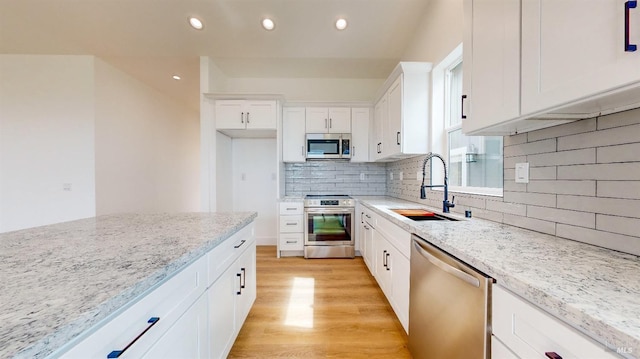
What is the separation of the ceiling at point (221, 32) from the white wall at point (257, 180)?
1.22 meters

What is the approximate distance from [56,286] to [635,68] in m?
1.67

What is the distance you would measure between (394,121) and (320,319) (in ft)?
7.01

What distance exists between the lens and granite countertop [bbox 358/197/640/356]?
20.9 inches

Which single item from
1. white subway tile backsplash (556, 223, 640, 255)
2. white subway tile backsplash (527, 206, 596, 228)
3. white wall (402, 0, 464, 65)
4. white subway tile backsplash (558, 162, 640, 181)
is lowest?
white subway tile backsplash (556, 223, 640, 255)

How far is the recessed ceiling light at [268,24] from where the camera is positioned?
9.86 feet

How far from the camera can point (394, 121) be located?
9.01 feet

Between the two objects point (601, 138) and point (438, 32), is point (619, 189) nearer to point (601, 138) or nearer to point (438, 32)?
point (601, 138)

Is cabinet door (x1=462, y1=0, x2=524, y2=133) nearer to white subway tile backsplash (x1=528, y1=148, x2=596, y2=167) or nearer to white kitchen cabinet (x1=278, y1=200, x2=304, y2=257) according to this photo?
white subway tile backsplash (x1=528, y1=148, x2=596, y2=167)

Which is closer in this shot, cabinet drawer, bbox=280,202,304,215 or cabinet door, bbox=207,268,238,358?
cabinet door, bbox=207,268,238,358

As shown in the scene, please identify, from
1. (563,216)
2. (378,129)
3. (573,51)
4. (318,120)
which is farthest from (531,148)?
(318,120)

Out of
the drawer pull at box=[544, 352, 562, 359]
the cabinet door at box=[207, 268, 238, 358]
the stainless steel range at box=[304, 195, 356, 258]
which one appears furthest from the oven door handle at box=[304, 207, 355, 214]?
the drawer pull at box=[544, 352, 562, 359]

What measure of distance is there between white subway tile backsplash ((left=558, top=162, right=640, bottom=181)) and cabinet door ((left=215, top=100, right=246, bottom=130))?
3.32 m

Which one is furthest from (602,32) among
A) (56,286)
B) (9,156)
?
(9,156)

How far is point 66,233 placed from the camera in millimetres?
1265
